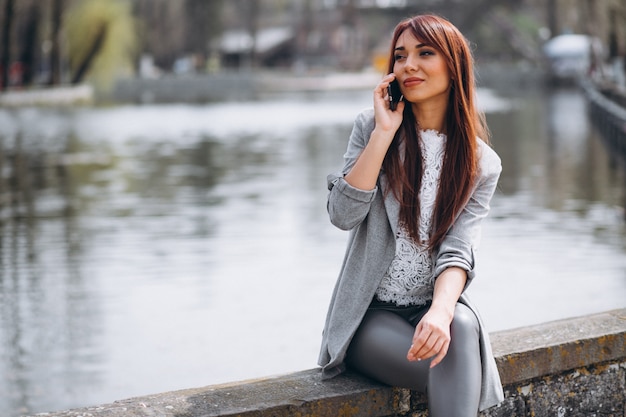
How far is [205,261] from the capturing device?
1005 cm

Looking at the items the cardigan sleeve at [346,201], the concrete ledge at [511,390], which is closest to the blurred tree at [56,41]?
the concrete ledge at [511,390]

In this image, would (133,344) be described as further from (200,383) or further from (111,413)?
(111,413)

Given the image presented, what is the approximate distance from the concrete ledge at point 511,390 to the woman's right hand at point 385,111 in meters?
0.83

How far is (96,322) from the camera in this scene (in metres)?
7.83

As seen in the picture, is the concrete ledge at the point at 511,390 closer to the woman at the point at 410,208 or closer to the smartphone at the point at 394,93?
the woman at the point at 410,208

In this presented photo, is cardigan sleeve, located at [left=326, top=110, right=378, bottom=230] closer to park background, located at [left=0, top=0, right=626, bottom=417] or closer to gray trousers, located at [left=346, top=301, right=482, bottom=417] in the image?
gray trousers, located at [left=346, top=301, right=482, bottom=417]

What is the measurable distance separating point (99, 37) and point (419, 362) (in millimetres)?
51134

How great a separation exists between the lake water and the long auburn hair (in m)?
3.16

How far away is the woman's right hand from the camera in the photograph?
3.46 meters

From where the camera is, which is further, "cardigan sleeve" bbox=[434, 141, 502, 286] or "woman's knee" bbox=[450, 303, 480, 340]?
"cardigan sleeve" bbox=[434, 141, 502, 286]

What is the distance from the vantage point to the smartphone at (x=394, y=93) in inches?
139

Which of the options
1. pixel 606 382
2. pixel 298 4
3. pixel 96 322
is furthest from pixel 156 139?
pixel 298 4

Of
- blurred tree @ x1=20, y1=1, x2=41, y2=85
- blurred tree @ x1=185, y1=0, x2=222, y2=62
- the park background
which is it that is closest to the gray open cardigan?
the park background

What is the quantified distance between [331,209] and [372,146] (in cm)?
24
